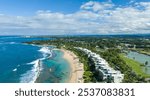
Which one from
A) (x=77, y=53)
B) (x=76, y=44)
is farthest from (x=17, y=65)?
(x=76, y=44)

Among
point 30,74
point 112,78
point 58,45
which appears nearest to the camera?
point 112,78

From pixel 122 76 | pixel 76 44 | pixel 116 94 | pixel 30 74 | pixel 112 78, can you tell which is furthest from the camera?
pixel 76 44

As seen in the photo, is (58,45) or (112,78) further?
(58,45)

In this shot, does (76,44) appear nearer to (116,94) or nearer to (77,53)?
(77,53)

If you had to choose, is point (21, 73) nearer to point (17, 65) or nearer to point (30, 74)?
point (30, 74)

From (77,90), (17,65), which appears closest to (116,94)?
(77,90)

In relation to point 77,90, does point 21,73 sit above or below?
below

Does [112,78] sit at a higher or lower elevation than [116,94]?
lower

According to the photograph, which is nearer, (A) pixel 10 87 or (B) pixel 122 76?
(A) pixel 10 87

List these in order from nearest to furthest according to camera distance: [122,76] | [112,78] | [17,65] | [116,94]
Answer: [116,94]
[112,78]
[122,76]
[17,65]
